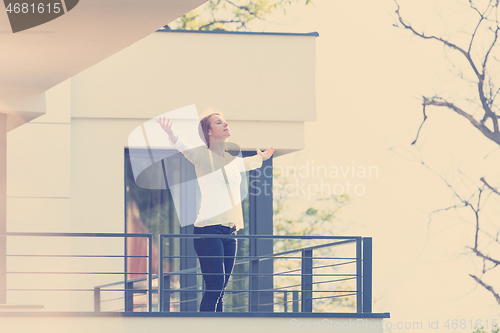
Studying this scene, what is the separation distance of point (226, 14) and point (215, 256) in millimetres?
12344

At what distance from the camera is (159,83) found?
26.7ft

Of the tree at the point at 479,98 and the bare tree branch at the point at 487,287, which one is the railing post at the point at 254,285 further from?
the bare tree branch at the point at 487,287

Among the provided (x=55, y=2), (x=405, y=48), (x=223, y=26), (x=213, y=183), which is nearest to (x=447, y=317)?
(x=405, y=48)

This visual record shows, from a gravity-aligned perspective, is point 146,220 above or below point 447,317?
above

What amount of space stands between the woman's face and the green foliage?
11.3 m

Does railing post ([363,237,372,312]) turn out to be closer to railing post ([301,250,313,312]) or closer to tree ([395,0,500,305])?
railing post ([301,250,313,312])

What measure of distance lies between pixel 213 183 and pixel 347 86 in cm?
1435

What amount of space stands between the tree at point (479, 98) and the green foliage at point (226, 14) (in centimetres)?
333

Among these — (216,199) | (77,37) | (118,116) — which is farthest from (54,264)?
(77,37)

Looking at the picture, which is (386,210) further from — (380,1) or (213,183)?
(213,183)

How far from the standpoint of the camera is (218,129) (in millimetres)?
5043

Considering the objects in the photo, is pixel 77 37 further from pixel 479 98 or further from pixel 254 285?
pixel 479 98

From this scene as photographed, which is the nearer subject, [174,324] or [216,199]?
[216,199]

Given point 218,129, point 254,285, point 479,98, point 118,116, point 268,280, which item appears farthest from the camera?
point 479,98
